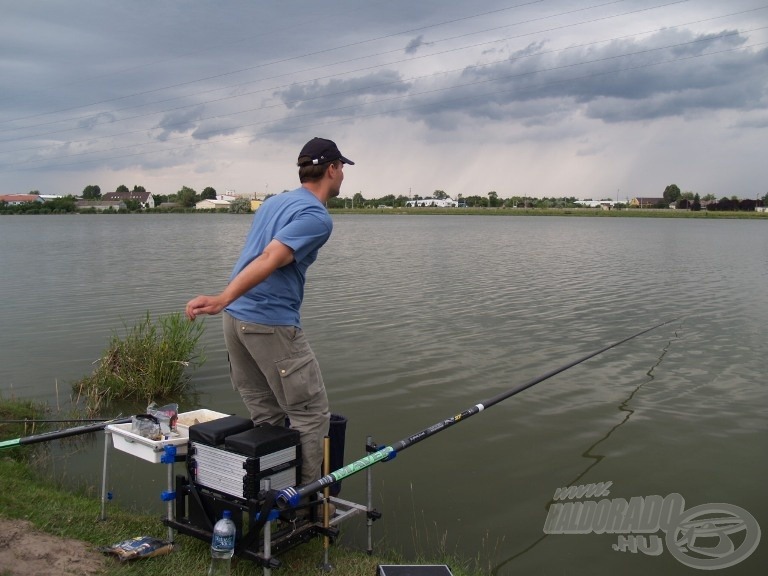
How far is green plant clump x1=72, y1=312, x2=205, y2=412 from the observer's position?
28.5 feet

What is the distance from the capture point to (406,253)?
1228 inches

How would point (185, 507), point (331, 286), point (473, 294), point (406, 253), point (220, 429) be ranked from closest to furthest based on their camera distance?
point (220, 429)
point (185, 507)
point (473, 294)
point (331, 286)
point (406, 253)

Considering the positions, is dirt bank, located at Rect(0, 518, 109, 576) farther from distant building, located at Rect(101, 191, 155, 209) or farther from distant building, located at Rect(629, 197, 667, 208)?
distant building, located at Rect(629, 197, 667, 208)

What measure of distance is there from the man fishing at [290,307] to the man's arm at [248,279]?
0.02 meters

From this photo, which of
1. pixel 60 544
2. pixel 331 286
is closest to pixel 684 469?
pixel 60 544

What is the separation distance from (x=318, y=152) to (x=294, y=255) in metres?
0.72

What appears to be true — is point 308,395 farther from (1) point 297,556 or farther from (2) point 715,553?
(2) point 715,553

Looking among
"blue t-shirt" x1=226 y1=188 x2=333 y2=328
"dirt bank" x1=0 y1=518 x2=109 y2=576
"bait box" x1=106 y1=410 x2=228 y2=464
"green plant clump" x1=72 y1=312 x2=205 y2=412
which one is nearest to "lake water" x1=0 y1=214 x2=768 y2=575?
"green plant clump" x1=72 y1=312 x2=205 y2=412

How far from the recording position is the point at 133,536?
4.27 metres

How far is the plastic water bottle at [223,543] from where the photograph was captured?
11.8ft

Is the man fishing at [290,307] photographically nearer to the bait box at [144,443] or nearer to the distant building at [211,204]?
the bait box at [144,443]

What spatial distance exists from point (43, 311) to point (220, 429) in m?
12.9

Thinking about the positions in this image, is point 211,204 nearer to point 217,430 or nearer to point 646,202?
point 646,202

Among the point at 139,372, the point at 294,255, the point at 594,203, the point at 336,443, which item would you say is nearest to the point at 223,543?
the point at 336,443
